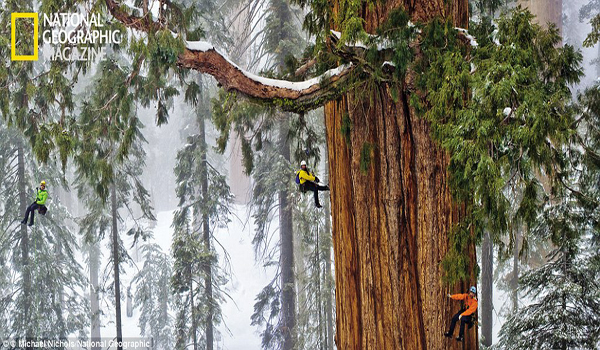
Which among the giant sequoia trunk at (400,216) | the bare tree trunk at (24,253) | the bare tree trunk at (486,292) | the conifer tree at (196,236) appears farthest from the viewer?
the bare tree trunk at (24,253)

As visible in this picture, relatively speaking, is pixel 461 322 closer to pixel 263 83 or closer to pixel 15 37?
pixel 263 83

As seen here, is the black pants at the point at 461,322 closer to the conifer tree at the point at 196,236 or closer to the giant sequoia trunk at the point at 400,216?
the giant sequoia trunk at the point at 400,216

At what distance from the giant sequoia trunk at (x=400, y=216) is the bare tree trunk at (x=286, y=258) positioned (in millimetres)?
12110

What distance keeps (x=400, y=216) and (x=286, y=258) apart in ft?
43.9

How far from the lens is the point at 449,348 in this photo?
4961mm

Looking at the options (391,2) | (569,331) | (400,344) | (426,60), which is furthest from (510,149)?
(569,331)

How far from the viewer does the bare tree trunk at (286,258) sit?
57.5 ft

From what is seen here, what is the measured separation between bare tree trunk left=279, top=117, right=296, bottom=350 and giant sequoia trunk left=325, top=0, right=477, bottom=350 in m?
12.1

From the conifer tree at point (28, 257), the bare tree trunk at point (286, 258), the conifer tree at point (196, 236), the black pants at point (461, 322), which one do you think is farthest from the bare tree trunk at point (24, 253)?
the black pants at point (461, 322)

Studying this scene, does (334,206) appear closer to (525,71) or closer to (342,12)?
(342,12)

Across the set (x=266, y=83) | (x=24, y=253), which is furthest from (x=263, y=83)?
(x=24, y=253)

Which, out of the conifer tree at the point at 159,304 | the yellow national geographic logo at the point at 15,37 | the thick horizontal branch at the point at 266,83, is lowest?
the conifer tree at the point at 159,304

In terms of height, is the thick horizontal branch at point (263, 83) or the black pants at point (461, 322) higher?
the thick horizontal branch at point (263, 83)

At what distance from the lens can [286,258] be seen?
18172mm
